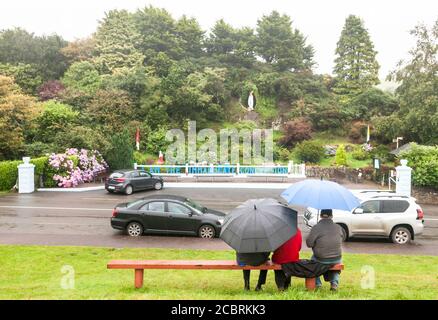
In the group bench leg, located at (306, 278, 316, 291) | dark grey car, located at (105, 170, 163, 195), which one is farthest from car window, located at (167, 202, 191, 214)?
dark grey car, located at (105, 170, 163, 195)

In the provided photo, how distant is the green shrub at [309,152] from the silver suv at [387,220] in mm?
20740

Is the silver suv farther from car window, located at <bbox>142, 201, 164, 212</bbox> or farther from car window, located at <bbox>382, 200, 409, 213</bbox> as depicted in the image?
car window, located at <bbox>142, 201, 164, 212</bbox>

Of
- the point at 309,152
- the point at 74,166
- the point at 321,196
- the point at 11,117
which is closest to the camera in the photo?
the point at 321,196

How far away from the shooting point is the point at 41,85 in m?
46.8

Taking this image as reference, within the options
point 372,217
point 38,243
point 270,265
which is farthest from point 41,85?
point 270,265

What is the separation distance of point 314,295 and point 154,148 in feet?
105

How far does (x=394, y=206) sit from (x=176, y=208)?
7.80 meters

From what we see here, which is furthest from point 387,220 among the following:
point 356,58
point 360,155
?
point 356,58

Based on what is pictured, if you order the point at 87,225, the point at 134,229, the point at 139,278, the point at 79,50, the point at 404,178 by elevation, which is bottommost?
the point at 87,225

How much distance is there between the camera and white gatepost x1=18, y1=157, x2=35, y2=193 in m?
25.2

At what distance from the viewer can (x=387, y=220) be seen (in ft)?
47.7

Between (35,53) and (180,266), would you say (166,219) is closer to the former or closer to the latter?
(180,266)

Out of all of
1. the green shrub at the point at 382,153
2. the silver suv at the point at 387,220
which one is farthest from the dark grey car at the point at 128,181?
the green shrub at the point at 382,153

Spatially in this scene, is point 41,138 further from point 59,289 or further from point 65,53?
point 59,289
